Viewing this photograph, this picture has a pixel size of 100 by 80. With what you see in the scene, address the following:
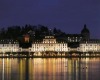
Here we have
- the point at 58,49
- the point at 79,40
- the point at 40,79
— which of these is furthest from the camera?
the point at 79,40

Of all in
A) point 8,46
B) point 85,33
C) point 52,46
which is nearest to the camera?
point 52,46

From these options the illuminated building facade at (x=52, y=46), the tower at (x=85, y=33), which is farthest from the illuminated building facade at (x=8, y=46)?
the tower at (x=85, y=33)

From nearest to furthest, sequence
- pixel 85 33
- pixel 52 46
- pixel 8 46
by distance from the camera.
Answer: pixel 52 46 < pixel 8 46 < pixel 85 33

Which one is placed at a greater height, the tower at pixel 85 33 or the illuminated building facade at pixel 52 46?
the tower at pixel 85 33

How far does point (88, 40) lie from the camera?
501 ft

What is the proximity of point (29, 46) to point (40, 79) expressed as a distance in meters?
101

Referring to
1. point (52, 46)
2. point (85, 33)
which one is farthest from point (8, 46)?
point (85, 33)

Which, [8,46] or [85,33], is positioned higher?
[85,33]

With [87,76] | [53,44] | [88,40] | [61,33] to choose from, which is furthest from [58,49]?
[87,76]

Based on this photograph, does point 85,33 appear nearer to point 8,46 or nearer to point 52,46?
point 52,46

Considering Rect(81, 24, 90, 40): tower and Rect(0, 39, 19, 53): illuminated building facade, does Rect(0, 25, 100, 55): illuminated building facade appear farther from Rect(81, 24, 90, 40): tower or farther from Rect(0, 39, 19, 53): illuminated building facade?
Rect(81, 24, 90, 40): tower

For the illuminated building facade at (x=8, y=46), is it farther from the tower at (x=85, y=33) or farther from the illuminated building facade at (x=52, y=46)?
the tower at (x=85, y=33)

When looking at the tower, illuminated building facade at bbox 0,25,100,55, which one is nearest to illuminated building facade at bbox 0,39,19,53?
illuminated building facade at bbox 0,25,100,55

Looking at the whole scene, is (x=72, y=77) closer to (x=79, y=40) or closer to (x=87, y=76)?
(x=87, y=76)
